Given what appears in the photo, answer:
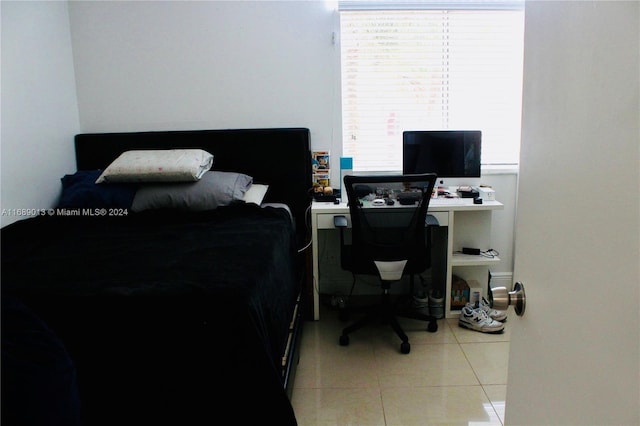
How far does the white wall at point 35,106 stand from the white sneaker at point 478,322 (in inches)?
108

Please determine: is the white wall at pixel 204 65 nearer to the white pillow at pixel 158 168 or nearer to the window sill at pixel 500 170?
the white pillow at pixel 158 168

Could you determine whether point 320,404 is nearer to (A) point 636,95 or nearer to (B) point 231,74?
(A) point 636,95

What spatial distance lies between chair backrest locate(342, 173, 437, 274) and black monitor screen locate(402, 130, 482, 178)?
2.16ft

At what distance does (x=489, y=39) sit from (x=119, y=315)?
2.94m

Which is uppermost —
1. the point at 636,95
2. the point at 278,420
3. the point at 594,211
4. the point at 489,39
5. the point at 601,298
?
the point at 489,39

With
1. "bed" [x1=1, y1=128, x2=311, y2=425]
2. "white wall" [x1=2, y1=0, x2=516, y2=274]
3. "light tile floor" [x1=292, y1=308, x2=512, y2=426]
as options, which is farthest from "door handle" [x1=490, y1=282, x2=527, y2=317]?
"white wall" [x1=2, y1=0, x2=516, y2=274]

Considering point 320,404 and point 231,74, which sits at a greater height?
point 231,74

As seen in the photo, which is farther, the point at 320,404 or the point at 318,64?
the point at 318,64

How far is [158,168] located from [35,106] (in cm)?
89

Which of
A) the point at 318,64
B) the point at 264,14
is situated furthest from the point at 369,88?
the point at 264,14

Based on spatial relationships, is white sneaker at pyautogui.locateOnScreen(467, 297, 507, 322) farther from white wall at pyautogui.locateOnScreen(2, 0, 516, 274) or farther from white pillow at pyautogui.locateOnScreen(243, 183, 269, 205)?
white pillow at pyautogui.locateOnScreen(243, 183, 269, 205)

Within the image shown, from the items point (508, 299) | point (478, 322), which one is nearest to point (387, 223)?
point (478, 322)

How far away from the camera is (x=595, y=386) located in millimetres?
603

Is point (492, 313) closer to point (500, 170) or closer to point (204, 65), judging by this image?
point (500, 170)
